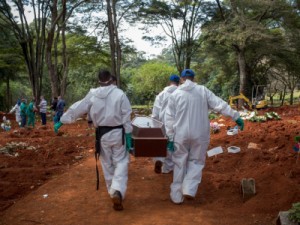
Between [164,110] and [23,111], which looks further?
[23,111]

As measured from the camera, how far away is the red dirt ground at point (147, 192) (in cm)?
444

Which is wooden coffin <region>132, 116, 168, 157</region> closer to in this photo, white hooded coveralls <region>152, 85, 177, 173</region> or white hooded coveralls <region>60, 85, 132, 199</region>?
white hooded coveralls <region>60, 85, 132, 199</region>

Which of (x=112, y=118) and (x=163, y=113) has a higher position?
(x=112, y=118)

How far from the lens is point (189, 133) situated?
498 cm

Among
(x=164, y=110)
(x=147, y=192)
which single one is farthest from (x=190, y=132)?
(x=164, y=110)

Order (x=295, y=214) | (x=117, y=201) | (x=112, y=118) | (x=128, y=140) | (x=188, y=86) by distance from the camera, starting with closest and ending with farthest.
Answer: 1. (x=295, y=214)
2. (x=117, y=201)
3. (x=112, y=118)
4. (x=128, y=140)
5. (x=188, y=86)

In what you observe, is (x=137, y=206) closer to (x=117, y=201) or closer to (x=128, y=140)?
(x=117, y=201)

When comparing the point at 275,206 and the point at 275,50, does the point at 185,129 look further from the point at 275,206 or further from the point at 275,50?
the point at 275,50

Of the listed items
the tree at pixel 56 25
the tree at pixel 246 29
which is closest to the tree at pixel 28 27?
the tree at pixel 56 25

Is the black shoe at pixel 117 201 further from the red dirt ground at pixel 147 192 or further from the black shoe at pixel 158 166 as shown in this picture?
the black shoe at pixel 158 166

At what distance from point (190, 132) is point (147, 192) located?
1252mm

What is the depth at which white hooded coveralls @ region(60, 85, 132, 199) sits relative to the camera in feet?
15.9

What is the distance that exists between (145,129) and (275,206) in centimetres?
198

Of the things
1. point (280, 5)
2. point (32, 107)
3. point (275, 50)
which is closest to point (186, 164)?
point (32, 107)
